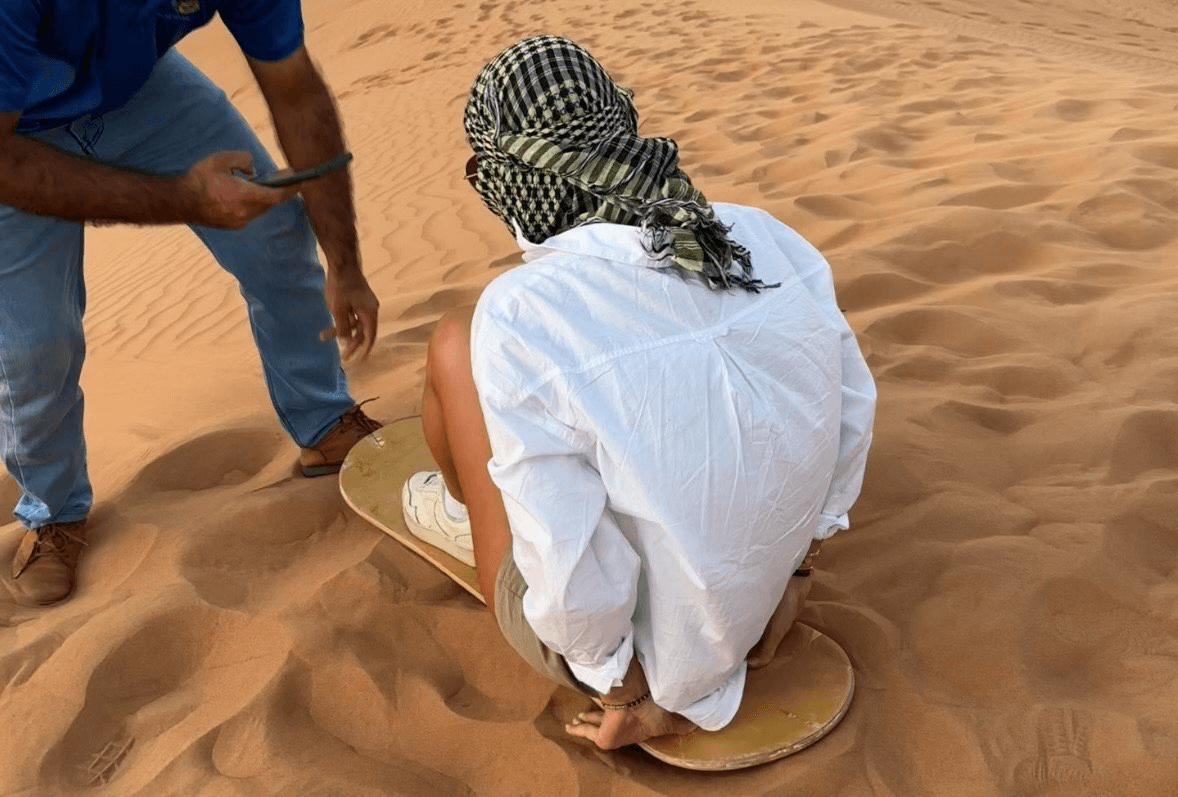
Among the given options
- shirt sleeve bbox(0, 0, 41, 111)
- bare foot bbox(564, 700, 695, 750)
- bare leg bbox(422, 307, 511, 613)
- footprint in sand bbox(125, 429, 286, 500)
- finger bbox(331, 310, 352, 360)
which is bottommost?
footprint in sand bbox(125, 429, 286, 500)

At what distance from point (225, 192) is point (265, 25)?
59 cm

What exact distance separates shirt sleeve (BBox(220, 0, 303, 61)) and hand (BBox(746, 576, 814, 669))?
174 cm

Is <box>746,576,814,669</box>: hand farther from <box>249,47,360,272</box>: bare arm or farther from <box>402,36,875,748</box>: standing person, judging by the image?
<box>249,47,360,272</box>: bare arm

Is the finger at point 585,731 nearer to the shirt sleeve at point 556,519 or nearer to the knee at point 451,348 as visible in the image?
the shirt sleeve at point 556,519

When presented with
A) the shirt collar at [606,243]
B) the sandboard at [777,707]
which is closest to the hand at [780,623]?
the sandboard at [777,707]

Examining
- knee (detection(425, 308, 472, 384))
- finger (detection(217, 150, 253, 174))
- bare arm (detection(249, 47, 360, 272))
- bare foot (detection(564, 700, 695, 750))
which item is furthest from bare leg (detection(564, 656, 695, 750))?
bare arm (detection(249, 47, 360, 272))

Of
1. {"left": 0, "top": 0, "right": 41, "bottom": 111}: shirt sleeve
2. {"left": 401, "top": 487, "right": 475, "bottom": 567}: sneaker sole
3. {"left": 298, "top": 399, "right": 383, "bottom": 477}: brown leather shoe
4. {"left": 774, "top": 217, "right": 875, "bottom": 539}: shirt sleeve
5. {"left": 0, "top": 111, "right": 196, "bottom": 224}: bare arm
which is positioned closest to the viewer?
{"left": 774, "top": 217, "right": 875, "bottom": 539}: shirt sleeve

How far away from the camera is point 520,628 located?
1689 mm

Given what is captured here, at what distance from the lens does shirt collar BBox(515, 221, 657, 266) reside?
1534 mm

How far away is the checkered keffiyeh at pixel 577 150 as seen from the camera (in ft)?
5.42

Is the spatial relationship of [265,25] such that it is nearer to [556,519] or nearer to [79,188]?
[79,188]

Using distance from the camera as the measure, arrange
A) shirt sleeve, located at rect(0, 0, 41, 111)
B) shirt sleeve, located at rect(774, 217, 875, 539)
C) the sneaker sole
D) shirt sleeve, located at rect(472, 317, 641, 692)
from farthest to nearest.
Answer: the sneaker sole → shirt sleeve, located at rect(0, 0, 41, 111) → shirt sleeve, located at rect(774, 217, 875, 539) → shirt sleeve, located at rect(472, 317, 641, 692)

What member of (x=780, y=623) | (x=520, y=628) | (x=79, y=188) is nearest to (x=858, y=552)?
(x=780, y=623)

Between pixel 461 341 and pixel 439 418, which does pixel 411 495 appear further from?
pixel 461 341
